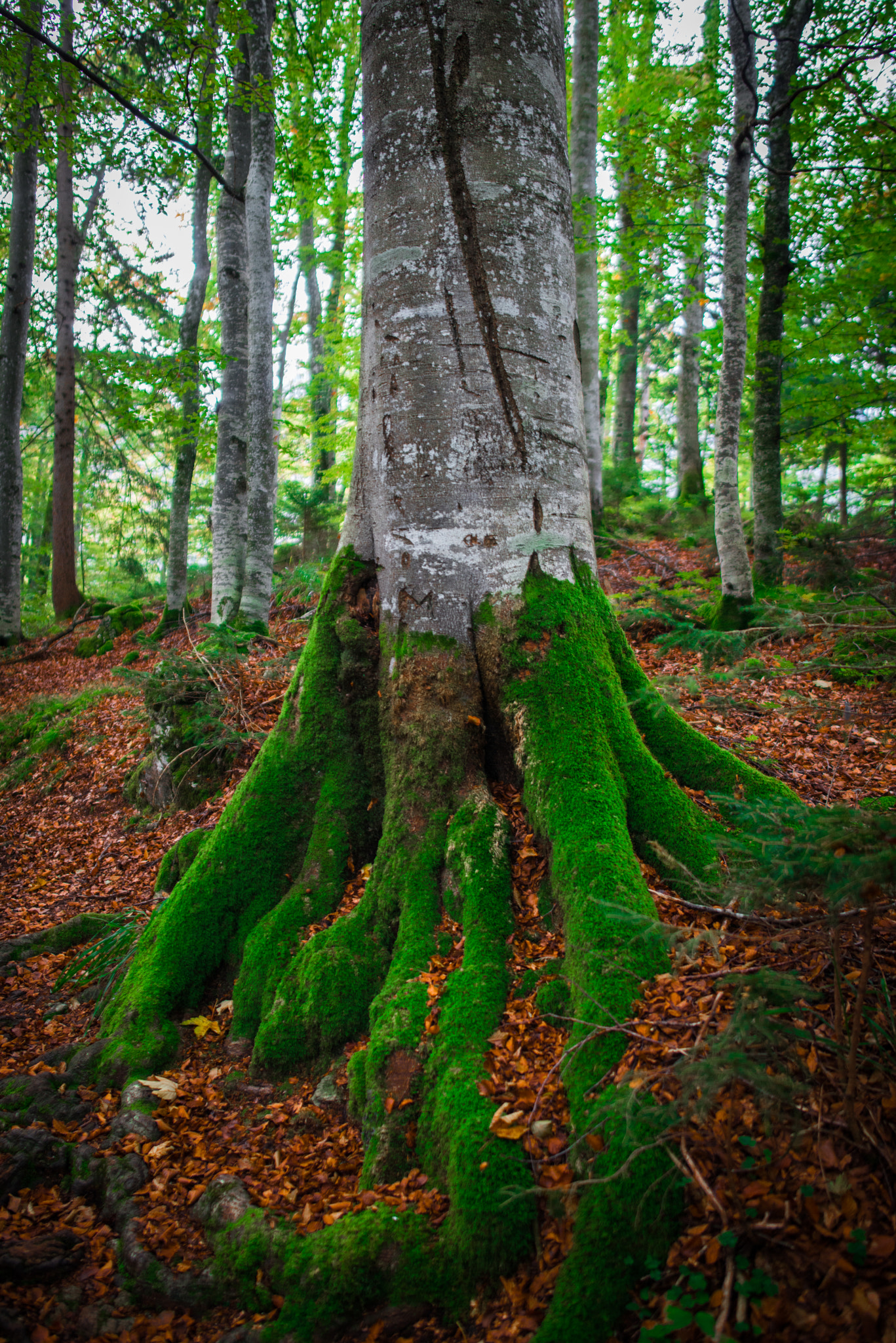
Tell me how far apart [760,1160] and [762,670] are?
5.92 feet

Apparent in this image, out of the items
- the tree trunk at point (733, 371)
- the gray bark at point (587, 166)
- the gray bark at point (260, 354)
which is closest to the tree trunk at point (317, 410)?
the gray bark at point (260, 354)

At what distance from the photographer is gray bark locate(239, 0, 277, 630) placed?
868 centimetres

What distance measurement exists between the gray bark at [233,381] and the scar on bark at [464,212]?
7032mm

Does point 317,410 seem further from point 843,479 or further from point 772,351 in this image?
point 843,479

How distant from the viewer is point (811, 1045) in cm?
191

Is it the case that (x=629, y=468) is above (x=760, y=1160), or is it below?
above

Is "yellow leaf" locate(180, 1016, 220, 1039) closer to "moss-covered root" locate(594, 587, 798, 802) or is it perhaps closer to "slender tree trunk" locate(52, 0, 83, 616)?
"moss-covered root" locate(594, 587, 798, 802)

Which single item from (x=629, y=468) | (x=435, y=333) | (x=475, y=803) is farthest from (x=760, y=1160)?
(x=629, y=468)

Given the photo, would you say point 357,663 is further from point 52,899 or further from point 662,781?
point 52,899

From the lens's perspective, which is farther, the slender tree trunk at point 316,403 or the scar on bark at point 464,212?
the slender tree trunk at point 316,403

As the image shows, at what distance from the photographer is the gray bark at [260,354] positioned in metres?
8.68

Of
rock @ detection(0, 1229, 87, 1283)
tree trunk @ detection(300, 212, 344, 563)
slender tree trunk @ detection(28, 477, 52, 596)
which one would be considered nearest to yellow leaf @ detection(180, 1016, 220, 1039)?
rock @ detection(0, 1229, 87, 1283)

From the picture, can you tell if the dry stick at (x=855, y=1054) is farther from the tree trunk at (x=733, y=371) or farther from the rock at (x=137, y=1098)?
the tree trunk at (x=733, y=371)

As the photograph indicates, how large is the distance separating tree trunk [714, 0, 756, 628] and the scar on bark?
5.69 m
